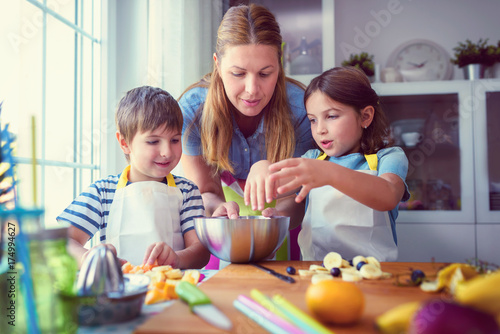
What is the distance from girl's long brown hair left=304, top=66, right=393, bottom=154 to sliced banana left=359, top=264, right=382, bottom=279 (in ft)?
2.16

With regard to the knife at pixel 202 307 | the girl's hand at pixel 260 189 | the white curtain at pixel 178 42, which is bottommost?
the knife at pixel 202 307

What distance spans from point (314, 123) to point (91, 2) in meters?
1.17

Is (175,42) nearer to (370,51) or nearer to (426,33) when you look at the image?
(370,51)

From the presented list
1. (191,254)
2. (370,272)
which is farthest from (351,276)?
(191,254)

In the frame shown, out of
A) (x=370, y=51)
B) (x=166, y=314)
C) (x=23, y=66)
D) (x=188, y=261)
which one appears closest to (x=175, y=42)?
(x=23, y=66)

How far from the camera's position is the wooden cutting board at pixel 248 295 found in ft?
1.62

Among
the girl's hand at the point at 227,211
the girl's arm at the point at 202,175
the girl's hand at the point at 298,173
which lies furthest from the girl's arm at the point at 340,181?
the girl's arm at the point at 202,175

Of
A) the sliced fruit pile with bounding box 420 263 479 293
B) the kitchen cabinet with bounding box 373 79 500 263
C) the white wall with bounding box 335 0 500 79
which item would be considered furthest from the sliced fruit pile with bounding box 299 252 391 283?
the white wall with bounding box 335 0 500 79

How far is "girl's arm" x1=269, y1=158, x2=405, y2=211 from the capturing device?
2.84ft

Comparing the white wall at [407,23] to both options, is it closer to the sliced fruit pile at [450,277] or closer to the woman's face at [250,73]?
the woman's face at [250,73]

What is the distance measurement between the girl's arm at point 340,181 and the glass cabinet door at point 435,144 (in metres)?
1.83

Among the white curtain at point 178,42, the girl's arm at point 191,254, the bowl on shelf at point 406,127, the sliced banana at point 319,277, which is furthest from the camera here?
the bowl on shelf at point 406,127

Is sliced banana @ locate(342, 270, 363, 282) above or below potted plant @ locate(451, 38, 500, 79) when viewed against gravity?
below

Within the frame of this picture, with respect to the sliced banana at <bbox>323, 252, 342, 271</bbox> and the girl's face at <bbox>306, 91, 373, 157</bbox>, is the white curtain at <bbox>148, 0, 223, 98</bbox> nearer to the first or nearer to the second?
the girl's face at <bbox>306, 91, 373, 157</bbox>
